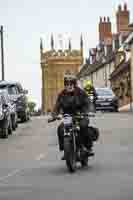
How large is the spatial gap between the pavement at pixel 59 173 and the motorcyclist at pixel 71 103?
740mm

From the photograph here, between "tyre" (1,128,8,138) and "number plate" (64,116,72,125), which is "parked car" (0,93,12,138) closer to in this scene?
"tyre" (1,128,8,138)

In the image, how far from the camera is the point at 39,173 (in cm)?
1462

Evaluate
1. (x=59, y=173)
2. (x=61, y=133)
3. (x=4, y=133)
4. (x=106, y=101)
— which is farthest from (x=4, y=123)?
(x=106, y=101)

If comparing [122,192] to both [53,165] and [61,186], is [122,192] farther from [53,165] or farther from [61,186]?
[53,165]

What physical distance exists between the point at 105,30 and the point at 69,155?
95764 mm

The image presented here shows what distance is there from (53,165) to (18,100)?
2074 centimetres

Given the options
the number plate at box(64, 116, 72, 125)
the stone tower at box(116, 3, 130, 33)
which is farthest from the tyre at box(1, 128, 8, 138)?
the stone tower at box(116, 3, 130, 33)

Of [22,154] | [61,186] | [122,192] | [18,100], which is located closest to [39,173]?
[61,186]

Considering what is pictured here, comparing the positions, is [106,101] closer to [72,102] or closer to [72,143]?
[72,102]

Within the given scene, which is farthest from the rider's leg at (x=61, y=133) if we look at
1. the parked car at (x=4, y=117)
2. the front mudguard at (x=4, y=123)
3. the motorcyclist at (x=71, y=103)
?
the front mudguard at (x=4, y=123)

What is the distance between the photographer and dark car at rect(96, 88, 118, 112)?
48312 millimetres

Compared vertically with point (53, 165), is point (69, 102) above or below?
above

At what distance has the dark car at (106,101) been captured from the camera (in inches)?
1902

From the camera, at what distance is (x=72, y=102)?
15000 millimetres
